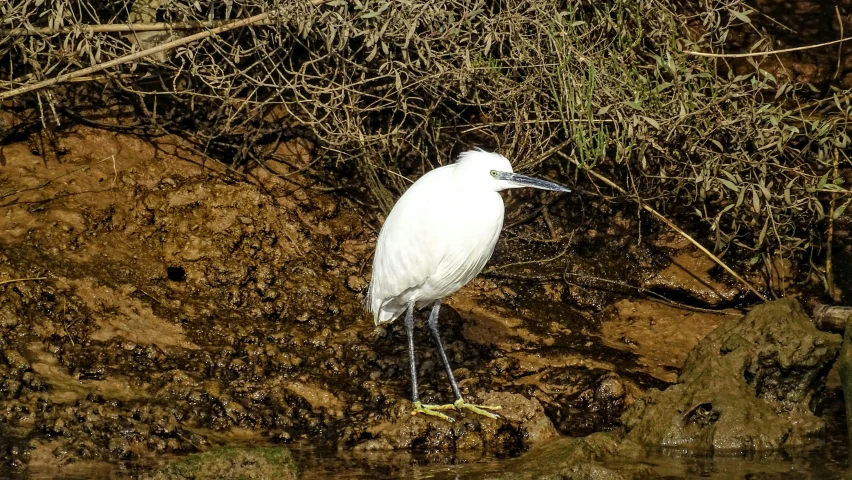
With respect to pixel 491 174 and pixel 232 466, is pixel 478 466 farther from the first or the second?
pixel 491 174

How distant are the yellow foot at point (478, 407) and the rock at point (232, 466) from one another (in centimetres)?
117

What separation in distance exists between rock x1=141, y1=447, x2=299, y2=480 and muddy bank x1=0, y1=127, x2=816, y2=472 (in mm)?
521

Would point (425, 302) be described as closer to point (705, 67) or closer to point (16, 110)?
point (705, 67)

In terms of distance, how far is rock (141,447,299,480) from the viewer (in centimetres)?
470

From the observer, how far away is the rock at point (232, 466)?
470 cm

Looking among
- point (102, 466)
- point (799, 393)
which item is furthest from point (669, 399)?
point (102, 466)

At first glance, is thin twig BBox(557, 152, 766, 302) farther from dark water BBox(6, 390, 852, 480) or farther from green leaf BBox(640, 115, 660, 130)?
dark water BBox(6, 390, 852, 480)

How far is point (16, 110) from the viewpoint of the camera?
7.10 meters

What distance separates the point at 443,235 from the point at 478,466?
47.1 inches

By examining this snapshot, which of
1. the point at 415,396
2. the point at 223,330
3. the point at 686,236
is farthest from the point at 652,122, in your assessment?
the point at 223,330

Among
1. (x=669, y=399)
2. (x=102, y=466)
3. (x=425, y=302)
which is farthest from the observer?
(x=425, y=302)

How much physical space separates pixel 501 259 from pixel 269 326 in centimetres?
177

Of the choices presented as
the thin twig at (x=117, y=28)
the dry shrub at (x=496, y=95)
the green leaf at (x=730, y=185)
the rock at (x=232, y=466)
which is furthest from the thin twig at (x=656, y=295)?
the rock at (x=232, y=466)

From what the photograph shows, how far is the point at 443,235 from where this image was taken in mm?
5730
